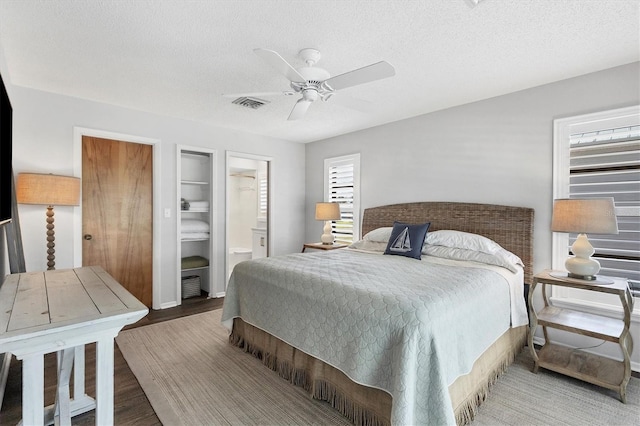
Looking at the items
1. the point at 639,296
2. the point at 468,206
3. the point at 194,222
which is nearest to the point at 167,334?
the point at 194,222

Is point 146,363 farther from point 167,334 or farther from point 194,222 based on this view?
point 194,222

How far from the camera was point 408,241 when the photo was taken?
3176 millimetres

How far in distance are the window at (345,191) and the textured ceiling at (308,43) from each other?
1597 millimetres

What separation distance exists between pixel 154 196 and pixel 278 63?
2.78 metres

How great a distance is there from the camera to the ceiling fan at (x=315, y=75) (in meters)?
1.92

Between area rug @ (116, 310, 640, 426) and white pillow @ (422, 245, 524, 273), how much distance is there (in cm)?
82

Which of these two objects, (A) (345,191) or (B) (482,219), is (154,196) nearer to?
(A) (345,191)

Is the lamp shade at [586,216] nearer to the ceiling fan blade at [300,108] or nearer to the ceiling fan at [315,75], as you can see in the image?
the ceiling fan at [315,75]

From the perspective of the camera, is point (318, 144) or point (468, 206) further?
point (318, 144)

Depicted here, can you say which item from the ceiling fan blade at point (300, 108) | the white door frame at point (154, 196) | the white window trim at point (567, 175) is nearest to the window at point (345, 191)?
the ceiling fan blade at point (300, 108)

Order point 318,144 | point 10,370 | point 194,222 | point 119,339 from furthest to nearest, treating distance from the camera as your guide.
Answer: point 318,144, point 194,222, point 119,339, point 10,370

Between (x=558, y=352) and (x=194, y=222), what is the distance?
4344 millimetres

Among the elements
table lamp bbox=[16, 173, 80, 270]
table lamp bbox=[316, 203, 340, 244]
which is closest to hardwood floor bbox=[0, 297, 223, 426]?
table lamp bbox=[16, 173, 80, 270]

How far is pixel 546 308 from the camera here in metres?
2.67
